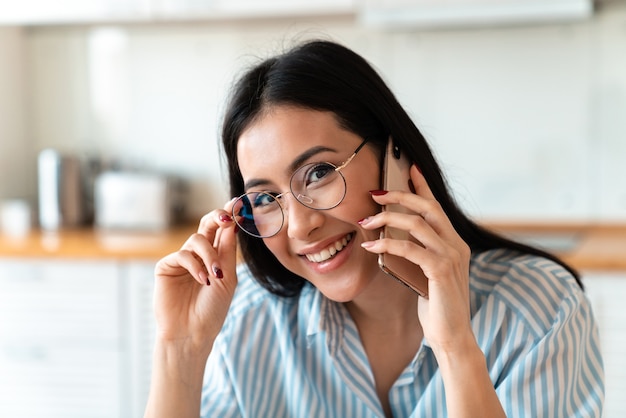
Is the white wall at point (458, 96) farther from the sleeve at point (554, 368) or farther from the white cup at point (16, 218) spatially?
the sleeve at point (554, 368)


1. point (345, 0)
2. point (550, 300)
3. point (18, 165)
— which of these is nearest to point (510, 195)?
point (345, 0)

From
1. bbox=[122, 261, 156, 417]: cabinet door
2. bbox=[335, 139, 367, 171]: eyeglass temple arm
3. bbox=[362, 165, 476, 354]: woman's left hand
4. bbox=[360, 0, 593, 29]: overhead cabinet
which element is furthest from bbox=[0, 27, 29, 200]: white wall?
bbox=[362, 165, 476, 354]: woman's left hand

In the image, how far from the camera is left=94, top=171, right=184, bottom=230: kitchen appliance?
126 inches

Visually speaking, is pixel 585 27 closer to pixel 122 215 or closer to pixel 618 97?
pixel 618 97

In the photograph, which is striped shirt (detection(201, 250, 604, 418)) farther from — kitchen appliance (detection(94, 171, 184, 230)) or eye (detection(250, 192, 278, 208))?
kitchen appliance (detection(94, 171, 184, 230))

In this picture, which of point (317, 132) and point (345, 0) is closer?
point (317, 132)

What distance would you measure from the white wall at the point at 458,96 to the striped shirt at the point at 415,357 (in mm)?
1339

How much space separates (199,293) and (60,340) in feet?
5.20

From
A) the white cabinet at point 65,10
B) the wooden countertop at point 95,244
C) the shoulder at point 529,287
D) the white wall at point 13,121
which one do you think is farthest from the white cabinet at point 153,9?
the shoulder at point 529,287

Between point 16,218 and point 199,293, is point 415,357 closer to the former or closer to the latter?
point 199,293

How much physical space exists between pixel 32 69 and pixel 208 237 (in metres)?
2.34

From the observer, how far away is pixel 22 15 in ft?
10.2

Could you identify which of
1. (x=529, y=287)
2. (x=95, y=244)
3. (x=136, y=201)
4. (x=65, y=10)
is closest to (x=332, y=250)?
(x=529, y=287)

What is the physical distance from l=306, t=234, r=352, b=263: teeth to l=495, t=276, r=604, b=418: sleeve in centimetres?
31
